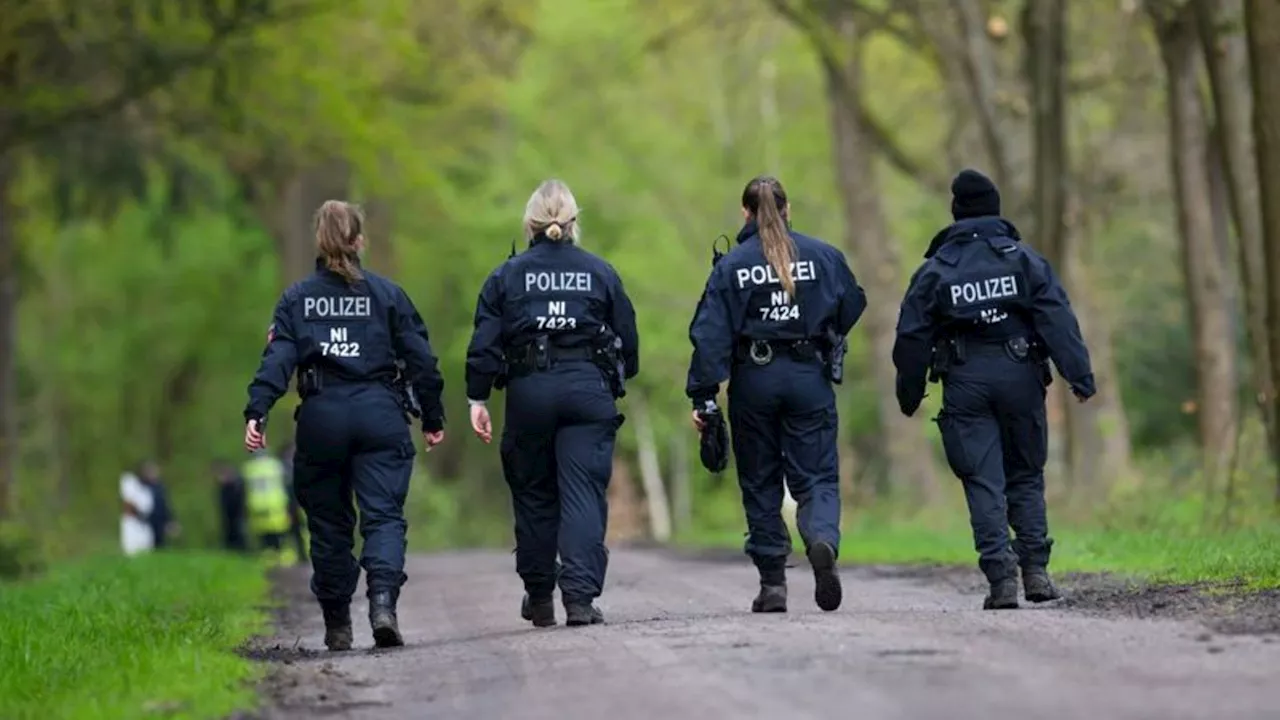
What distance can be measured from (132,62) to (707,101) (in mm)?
30470

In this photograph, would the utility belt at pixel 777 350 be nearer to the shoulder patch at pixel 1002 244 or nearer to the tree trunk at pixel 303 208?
the shoulder patch at pixel 1002 244

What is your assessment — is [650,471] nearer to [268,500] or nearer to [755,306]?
[268,500]

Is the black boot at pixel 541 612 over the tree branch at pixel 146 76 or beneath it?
beneath

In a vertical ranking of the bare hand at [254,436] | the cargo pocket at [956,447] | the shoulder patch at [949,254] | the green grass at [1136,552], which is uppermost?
the shoulder patch at [949,254]

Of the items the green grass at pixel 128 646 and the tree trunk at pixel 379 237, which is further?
the tree trunk at pixel 379 237

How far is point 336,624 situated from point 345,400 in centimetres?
110

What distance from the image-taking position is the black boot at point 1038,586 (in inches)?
477

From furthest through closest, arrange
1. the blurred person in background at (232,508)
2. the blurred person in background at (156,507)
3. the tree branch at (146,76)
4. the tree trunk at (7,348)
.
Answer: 1. the blurred person in background at (156,507)
2. the blurred person in background at (232,508)
3. the tree trunk at (7,348)
4. the tree branch at (146,76)

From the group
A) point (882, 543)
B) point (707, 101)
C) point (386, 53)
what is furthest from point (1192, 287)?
point (707, 101)

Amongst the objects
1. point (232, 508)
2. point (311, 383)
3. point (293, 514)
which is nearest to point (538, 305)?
point (311, 383)

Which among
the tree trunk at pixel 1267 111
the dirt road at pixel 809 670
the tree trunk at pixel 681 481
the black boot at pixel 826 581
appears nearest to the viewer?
the dirt road at pixel 809 670

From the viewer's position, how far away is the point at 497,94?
41938 mm

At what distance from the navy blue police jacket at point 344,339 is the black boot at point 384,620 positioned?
884 mm

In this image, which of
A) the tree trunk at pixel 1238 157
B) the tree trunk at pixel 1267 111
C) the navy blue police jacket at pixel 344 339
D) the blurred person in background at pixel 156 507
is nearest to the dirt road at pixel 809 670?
the navy blue police jacket at pixel 344 339
